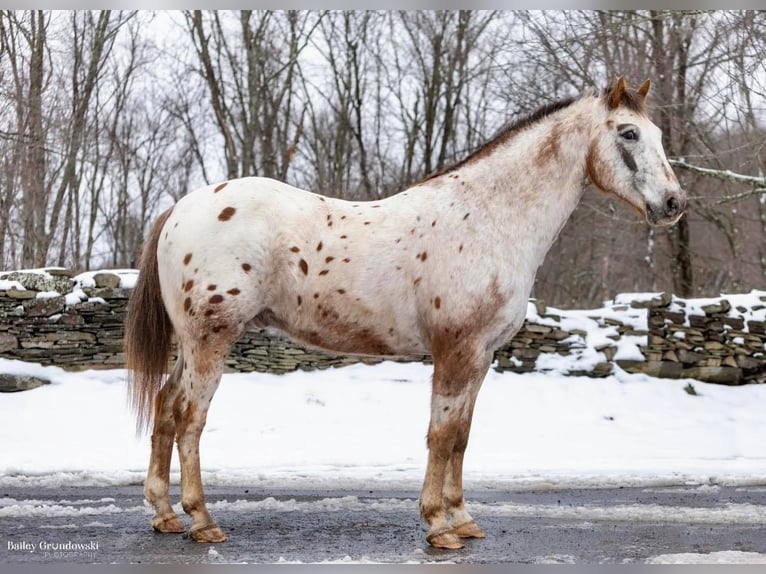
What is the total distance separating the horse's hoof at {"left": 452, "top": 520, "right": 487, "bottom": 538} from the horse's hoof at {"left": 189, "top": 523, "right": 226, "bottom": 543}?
1364 millimetres

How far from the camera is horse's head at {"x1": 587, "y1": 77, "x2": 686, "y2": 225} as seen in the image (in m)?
5.00

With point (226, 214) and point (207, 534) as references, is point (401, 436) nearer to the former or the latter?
point (207, 534)

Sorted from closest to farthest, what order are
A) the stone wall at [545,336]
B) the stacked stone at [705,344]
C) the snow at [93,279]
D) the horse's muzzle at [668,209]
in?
1. the horse's muzzle at [668,209]
2. the stone wall at [545,336]
3. the snow at [93,279]
4. the stacked stone at [705,344]

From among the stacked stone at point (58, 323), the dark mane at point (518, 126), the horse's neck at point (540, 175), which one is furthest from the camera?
the stacked stone at point (58, 323)

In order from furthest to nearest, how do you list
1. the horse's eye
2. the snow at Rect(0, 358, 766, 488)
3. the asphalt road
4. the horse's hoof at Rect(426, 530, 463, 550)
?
the snow at Rect(0, 358, 766, 488), the horse's eye, the horse's hoof at Rect(426, 530, 463, 550), the asphalt road


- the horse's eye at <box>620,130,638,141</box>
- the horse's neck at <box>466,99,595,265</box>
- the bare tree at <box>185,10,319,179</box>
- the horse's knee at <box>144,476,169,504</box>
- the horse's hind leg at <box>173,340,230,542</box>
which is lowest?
the horse's knee at <box>144,476,169,504</box>

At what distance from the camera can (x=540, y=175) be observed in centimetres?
530

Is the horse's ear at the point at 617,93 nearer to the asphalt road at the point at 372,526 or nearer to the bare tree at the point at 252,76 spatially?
the asphalt road at the point at 372,526

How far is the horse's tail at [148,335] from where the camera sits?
529cm

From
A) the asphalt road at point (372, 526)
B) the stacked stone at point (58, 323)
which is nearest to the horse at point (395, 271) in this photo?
the asphalt road at point (372, 526)

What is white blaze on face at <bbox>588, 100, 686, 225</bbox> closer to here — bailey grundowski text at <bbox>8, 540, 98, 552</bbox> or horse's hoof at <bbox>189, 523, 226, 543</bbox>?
horse's hoof at <bbox>189, 523, 226, 543</bbox>

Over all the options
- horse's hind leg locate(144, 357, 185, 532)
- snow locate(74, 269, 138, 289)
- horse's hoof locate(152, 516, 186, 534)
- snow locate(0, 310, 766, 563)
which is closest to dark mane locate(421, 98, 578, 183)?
horse's hind leg locate(144, 357, 185, 532)

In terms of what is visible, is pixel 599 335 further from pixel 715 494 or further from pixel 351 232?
pixel 351 232

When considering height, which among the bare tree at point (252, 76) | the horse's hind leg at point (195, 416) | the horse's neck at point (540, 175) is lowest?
the horse's hind leg at point (195, 416)
